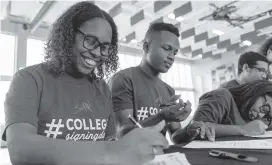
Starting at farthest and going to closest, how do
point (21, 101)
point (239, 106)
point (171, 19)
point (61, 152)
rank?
point (171, 19), point (239, 106), point (21, 101), point (61, 152)

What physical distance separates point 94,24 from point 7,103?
40 centimetres

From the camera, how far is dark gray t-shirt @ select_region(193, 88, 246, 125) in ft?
3.77

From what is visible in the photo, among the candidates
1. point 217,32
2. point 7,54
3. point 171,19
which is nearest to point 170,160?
point 171,19

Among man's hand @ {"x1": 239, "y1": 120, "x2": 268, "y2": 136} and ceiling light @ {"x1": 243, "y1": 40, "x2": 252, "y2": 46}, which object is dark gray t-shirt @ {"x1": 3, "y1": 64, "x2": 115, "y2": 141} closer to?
man's hand @ {"x1": 239, "y1": 120, "x2": 268, "y2": 136}

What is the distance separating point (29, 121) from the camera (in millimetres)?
613

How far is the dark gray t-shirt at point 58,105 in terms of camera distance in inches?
24.9

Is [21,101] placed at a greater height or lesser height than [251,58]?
lesser

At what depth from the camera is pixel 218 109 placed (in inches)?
46.6

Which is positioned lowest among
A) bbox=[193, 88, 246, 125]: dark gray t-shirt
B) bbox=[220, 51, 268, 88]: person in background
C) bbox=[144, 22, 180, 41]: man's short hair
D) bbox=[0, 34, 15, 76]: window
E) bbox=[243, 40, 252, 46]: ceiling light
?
bbox=[193, 88, 246, 125]: dark gray t-shirt

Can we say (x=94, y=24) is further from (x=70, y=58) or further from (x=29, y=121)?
(x=29, y=121)

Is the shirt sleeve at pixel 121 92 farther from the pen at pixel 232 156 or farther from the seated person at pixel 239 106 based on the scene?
the pen at pixel 232 156

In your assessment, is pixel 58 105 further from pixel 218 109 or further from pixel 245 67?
pixel 245 67

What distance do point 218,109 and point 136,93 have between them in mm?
446

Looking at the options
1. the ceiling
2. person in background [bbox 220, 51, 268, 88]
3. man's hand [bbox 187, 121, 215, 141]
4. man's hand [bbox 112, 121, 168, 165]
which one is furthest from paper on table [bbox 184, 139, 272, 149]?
the ceiling
